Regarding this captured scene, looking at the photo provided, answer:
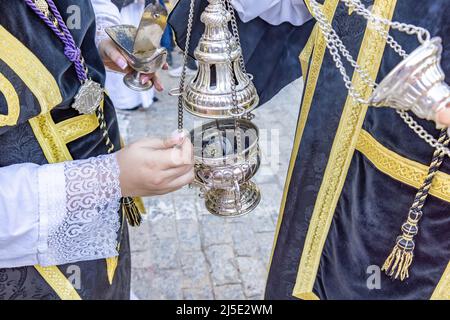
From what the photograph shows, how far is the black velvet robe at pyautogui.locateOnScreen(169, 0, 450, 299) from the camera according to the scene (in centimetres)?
91

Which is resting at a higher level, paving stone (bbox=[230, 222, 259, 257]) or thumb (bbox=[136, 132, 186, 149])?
thumb (bbox=[136, 132, 186, 149])

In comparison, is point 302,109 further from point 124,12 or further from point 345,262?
point 124,12

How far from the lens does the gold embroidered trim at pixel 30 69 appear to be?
86cm

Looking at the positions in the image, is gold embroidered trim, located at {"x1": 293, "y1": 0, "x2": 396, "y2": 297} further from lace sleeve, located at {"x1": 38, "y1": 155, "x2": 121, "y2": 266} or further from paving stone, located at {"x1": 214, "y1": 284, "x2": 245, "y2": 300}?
paving stone, located at {"x1": 214, "y1": 284, "x2": 245, "y2": 300}

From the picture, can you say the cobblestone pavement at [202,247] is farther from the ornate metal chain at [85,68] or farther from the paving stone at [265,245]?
the ornate metal chain at [85,68]

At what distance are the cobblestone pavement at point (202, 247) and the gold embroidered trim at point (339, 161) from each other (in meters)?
0.72

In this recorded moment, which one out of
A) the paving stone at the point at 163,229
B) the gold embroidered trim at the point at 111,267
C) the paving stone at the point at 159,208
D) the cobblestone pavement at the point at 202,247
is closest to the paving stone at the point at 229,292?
the cobblestone pavement at the point at 202,247

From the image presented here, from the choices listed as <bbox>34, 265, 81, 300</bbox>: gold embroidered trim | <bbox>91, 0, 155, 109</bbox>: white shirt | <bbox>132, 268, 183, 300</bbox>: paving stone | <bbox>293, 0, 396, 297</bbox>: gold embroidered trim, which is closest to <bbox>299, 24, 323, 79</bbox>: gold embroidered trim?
<bbox>293, 0, 396, 297</bbox>: gold embroidered trim

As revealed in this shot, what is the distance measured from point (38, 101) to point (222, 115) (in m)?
0.38

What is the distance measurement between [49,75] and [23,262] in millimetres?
422

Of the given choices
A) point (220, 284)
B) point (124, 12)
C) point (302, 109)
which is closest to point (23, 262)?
point (302, 109)

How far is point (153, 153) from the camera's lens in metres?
0.89

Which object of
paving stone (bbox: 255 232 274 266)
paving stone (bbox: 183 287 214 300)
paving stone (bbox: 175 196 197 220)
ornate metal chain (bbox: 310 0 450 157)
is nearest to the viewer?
ornate metal chain (bbox: 310 0 450 157)

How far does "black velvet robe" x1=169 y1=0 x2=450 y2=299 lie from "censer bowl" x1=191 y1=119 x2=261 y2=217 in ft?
0.60
